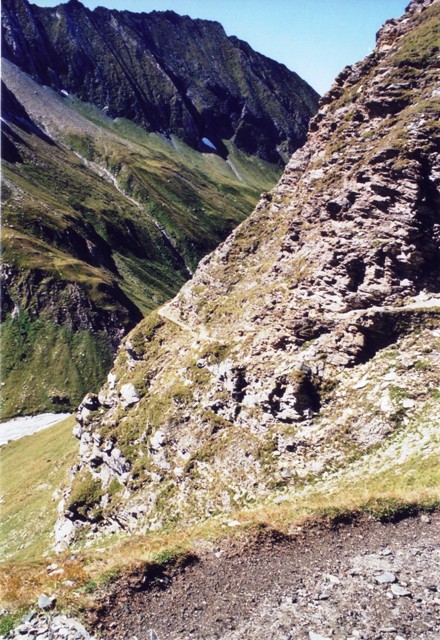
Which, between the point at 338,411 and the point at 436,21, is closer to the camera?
the point at 338,411

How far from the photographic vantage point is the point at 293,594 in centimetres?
1819

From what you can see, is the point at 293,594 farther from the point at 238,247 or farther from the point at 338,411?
the point at 238,247

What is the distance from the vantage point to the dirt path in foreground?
16.3 meters

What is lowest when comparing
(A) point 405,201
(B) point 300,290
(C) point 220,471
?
(C) point 220,471

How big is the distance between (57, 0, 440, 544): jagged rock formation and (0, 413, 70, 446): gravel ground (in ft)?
278

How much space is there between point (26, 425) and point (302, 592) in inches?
5697

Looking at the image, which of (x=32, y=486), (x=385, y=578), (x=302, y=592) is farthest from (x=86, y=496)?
(x=385, y=578)

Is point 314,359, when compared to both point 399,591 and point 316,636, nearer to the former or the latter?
point 399,591

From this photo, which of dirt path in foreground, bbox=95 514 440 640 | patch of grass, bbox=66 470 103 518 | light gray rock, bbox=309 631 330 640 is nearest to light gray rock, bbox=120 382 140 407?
patch of grass, bbox=66 470 103 518

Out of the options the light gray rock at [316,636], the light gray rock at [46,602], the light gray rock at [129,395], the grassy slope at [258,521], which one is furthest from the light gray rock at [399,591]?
the light gray rock at [129,395]

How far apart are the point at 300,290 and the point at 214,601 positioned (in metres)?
36.5

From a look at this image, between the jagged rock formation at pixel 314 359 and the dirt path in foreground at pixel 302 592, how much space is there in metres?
12.8

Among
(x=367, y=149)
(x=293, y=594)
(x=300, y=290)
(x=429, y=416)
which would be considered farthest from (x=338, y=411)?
(x=367, y=149)

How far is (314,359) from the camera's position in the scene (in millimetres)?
44188
